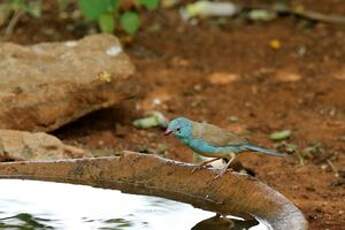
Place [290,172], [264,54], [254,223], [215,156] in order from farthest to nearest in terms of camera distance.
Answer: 1. [264,54]
2. [290,172]
3. [215,156]
4. [254,223]

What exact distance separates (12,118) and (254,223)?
92.0 inches

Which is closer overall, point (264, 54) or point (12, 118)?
point (12, 118)

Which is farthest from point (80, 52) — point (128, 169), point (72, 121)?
point (128, 169)

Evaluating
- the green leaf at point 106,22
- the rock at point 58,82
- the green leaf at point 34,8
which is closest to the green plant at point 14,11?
the green leaf at point 34,8

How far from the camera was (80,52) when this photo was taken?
265 inches

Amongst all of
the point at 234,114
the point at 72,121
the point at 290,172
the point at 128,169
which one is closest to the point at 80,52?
the point at 72,121

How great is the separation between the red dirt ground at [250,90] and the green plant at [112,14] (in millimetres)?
296

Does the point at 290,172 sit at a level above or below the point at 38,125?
below

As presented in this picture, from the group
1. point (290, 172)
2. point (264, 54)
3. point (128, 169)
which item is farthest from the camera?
point (264, 54)

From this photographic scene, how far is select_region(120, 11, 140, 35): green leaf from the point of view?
812 cm

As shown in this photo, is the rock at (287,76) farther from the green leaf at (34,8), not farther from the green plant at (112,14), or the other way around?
the green leaf at (34,8)

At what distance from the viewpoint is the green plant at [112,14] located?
301 inches

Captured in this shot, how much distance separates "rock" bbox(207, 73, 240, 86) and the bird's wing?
278 centimetres

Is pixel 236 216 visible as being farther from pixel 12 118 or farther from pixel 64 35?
pixel 64 35
